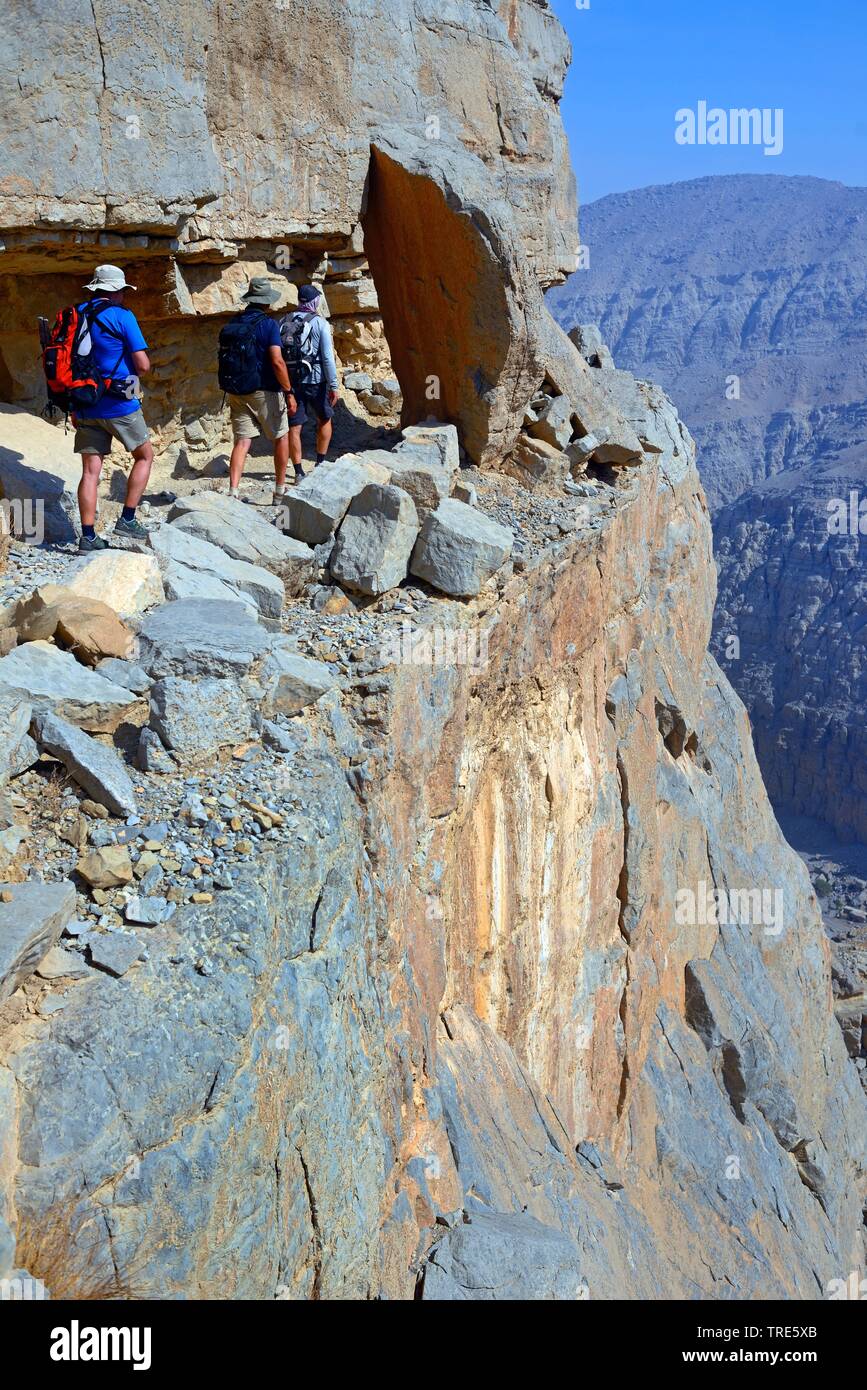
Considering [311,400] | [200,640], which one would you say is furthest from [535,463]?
[200,640]

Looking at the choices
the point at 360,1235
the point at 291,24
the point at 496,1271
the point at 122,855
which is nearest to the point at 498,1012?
the point at 496,1271

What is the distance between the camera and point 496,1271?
21.0 ft

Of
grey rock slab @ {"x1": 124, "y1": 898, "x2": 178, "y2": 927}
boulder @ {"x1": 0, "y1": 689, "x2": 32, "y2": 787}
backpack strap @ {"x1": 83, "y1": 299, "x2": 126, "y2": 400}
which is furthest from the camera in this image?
backpack strap @ {"x1": 83, "y1": 299, "x2": 126, "y2": 400}

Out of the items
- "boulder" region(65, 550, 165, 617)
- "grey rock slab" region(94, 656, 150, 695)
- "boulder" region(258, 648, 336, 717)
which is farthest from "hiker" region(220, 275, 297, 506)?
"grey rock slab" region(94, 656, 150, 695)

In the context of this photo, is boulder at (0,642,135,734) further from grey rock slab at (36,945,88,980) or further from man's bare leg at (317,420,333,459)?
man's bare leg at (317,420,333,459)

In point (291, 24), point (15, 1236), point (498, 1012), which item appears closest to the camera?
point (15, 1236)

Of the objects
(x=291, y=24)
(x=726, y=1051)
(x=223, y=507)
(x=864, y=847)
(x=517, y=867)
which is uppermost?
(x=291, y=24)

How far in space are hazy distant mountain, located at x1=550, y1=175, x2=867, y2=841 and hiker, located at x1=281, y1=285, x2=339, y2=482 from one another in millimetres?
11960

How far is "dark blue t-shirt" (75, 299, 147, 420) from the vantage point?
7449mm

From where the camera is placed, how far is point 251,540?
7.72 meters

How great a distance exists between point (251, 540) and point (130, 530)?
3.32ft

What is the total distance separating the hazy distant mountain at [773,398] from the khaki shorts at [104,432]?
14282mm

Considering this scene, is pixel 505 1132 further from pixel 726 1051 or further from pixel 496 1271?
pixel 726 1051
